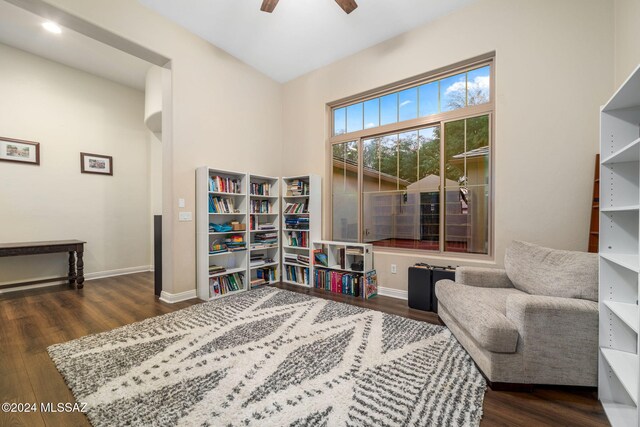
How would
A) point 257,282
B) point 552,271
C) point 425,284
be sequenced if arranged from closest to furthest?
point 552,271 → point 425,284 → point 257,282

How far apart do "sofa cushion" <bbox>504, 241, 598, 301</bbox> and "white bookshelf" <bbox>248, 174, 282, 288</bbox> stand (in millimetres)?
3089

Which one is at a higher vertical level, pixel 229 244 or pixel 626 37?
pixel 626 37

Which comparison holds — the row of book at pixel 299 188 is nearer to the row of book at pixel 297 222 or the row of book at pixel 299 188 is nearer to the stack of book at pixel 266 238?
the row of book at pixel 297 222

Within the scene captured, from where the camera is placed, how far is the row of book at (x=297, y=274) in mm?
4105

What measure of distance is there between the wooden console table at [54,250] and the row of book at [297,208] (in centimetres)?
299

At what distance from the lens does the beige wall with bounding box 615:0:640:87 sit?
6.69 ft

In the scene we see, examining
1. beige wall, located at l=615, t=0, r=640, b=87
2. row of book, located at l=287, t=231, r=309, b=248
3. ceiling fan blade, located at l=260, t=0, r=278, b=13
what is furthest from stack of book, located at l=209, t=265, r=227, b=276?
beige wall, located at l=615, t=0, r=640, b=87

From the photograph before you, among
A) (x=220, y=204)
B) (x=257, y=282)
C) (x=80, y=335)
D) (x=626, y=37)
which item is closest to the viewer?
(x=626, y=37)

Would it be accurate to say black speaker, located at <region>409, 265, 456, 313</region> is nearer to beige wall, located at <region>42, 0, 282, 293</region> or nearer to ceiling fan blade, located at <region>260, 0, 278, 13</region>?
beige wall, located at <region>42, 0, 282, 293</region>

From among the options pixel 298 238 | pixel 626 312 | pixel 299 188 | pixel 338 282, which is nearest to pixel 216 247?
pixel 298 238

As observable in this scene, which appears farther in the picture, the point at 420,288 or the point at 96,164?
the point at 96,164

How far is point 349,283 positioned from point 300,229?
1.16 m

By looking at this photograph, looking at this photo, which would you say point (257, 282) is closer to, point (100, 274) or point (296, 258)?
point (296, 258)

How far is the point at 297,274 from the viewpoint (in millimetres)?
4191
